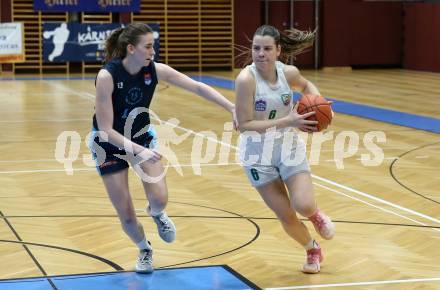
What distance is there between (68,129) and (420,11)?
16.2 meters

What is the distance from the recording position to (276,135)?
18.9ft

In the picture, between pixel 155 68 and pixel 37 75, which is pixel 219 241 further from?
pixel 37 75

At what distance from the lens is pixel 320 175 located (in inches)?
382

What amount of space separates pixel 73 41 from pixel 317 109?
19.3m

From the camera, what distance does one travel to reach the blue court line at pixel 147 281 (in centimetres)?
550

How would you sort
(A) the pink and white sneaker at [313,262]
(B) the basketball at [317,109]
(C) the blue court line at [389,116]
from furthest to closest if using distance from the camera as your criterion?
(C) the blue court line at [389,116]
(A) the pink and white sneaker at [313,262]
(B) the basketball at [317,109]

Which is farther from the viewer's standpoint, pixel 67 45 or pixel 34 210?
pixel 67 45

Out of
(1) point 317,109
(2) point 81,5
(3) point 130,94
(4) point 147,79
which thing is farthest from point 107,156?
(2) point 81,5

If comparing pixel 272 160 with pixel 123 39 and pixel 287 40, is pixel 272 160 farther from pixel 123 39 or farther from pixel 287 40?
pixel 123 39

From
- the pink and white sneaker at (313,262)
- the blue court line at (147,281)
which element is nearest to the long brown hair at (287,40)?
the pink and white sneaker at (313,262)

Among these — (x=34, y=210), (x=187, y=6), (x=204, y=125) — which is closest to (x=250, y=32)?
(x=187, y=6)

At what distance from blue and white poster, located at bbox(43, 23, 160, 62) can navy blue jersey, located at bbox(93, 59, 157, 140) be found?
60.9 ft

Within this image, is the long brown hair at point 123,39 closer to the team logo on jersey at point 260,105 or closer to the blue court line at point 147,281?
the team logo on jersey at point 260,105

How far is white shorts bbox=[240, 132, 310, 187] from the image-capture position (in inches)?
226
